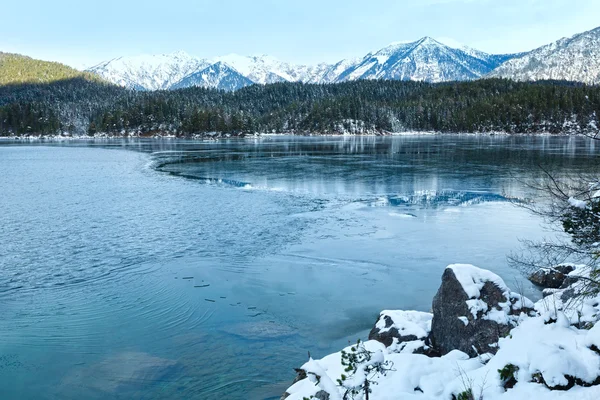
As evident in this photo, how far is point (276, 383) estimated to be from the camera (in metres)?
10.0

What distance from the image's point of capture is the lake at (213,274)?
1066 centimetres

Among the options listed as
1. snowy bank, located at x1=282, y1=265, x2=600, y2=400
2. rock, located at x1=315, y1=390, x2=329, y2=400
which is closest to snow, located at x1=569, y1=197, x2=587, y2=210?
snowy bank, located at x1=282, y1=265, x2=600, y2=400

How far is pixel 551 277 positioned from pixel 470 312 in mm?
7185

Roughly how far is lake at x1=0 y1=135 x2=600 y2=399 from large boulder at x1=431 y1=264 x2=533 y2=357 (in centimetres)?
273

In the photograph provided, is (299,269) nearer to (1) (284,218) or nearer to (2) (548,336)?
(1) (284,218)

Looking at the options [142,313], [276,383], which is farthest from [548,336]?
[142,313]

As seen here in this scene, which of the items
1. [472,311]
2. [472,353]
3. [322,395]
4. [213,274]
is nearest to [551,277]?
[472,311]

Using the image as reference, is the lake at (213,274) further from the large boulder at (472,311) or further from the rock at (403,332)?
the large boulder at (472,311)

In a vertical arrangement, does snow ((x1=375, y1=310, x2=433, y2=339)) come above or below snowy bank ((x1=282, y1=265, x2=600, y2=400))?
below

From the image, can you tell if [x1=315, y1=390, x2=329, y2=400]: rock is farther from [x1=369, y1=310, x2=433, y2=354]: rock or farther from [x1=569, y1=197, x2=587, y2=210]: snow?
[x1=569, y1=197, x2=587, y2=210]: snow

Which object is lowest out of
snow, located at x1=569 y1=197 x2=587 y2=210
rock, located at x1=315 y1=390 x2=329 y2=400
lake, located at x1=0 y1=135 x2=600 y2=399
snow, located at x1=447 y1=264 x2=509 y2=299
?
lake, located at x1=0 y1=135 x2=600 y2=399

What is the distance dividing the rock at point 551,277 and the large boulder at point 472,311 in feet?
18.1

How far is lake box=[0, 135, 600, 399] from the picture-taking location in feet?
35.0

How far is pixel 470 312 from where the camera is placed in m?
10.0
